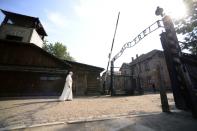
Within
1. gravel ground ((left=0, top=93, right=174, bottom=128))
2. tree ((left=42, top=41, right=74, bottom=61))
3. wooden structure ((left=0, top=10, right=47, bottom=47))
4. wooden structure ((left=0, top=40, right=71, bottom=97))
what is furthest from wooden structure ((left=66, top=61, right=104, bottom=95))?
tree ((left=42, top=41, right=74, bottom=61))

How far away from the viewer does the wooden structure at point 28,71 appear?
1427cm

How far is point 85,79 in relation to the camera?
18062 millimetres

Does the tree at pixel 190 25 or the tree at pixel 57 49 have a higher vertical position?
the tree at pixel 57 49

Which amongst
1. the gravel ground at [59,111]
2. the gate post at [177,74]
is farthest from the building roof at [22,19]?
the gate post at [177,74]

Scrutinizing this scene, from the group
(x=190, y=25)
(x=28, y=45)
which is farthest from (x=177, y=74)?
(x=28, y=45)

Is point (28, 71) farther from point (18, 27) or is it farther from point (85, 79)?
point (18, 27)

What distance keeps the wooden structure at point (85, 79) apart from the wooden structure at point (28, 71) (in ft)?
5.99

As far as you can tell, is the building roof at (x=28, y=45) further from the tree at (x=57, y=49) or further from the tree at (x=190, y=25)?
the tree at (x=57, y=49)

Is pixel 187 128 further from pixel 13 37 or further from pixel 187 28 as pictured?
pixel 13 37

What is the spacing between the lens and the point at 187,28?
496 inches

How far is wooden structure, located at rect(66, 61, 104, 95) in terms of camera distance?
17.5 metres

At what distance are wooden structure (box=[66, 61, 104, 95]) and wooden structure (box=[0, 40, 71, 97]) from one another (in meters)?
1.82

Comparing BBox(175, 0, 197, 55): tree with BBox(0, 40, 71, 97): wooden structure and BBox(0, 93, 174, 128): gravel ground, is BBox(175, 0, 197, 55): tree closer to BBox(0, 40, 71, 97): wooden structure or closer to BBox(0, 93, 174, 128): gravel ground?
BBox(0, 93, 174, 128): gravel ground

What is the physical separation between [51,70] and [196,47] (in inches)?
611
